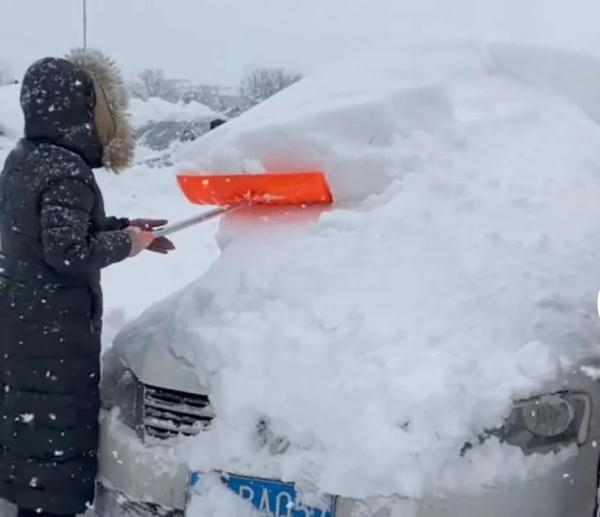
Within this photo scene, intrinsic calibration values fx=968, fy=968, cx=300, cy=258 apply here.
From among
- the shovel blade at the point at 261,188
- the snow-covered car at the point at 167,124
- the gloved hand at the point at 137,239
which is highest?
the shovel blade at the point at 261,188

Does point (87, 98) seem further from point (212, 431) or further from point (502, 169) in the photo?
point (502, 169)

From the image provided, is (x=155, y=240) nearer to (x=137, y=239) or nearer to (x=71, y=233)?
(x=137, y=239)

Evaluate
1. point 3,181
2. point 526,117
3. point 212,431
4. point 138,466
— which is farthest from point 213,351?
point 526,117

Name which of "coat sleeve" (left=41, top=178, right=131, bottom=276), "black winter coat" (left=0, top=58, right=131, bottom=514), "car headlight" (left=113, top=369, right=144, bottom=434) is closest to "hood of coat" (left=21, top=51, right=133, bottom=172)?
"black winter coat" (left=0, top=58, right=131, bottom=514)

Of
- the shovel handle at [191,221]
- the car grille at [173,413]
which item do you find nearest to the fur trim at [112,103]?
the shovel handle at [191,221]

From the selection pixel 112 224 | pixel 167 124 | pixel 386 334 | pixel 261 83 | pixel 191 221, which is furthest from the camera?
pixel 261 83

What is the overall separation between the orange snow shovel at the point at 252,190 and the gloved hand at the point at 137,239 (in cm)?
14

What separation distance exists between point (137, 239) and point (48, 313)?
14.8 inches

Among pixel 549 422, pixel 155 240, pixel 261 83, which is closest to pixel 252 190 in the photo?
pixel 155 240

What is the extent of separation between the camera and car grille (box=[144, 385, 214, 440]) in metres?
2.89

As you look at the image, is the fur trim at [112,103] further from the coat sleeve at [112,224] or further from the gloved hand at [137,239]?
the gloved hand at [137,239]

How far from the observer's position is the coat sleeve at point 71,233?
2.97 meters

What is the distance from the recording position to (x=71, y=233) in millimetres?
2971

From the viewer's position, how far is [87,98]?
3.18 m
